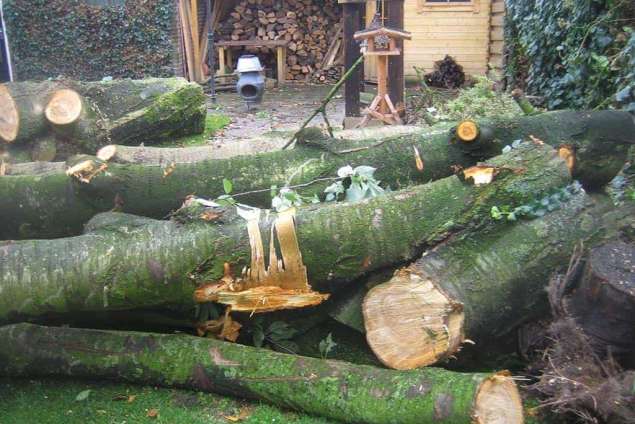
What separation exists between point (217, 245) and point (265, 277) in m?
0.30

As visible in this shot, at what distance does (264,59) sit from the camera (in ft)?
55.1

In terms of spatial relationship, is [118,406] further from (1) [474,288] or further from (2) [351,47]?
(2) [351,47]

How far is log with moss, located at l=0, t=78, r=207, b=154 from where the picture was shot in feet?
22.6

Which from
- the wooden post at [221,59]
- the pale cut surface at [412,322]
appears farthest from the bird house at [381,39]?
the wooden post at [221,59]

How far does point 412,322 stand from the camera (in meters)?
3.31

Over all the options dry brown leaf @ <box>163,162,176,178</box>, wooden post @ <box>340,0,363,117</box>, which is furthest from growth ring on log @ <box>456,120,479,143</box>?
wooden post @ <box>340,0,363,117</box>

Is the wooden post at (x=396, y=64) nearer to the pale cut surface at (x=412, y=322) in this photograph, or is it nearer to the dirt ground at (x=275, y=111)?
the dirt ground at (x=275, y=111)

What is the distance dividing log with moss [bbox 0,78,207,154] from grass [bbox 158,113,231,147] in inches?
4.0

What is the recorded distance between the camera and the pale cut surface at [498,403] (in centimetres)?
290

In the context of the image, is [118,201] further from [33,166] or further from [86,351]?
[33,166]

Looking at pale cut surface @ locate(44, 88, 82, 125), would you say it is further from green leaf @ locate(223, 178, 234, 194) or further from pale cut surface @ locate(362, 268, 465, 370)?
pale cut surface @ locate(362, 268, 465, 370)

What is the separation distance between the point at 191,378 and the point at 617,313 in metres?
2.12

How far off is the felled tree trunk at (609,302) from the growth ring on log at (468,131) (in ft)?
3.88

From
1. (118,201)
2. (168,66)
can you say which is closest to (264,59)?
(168,66)
